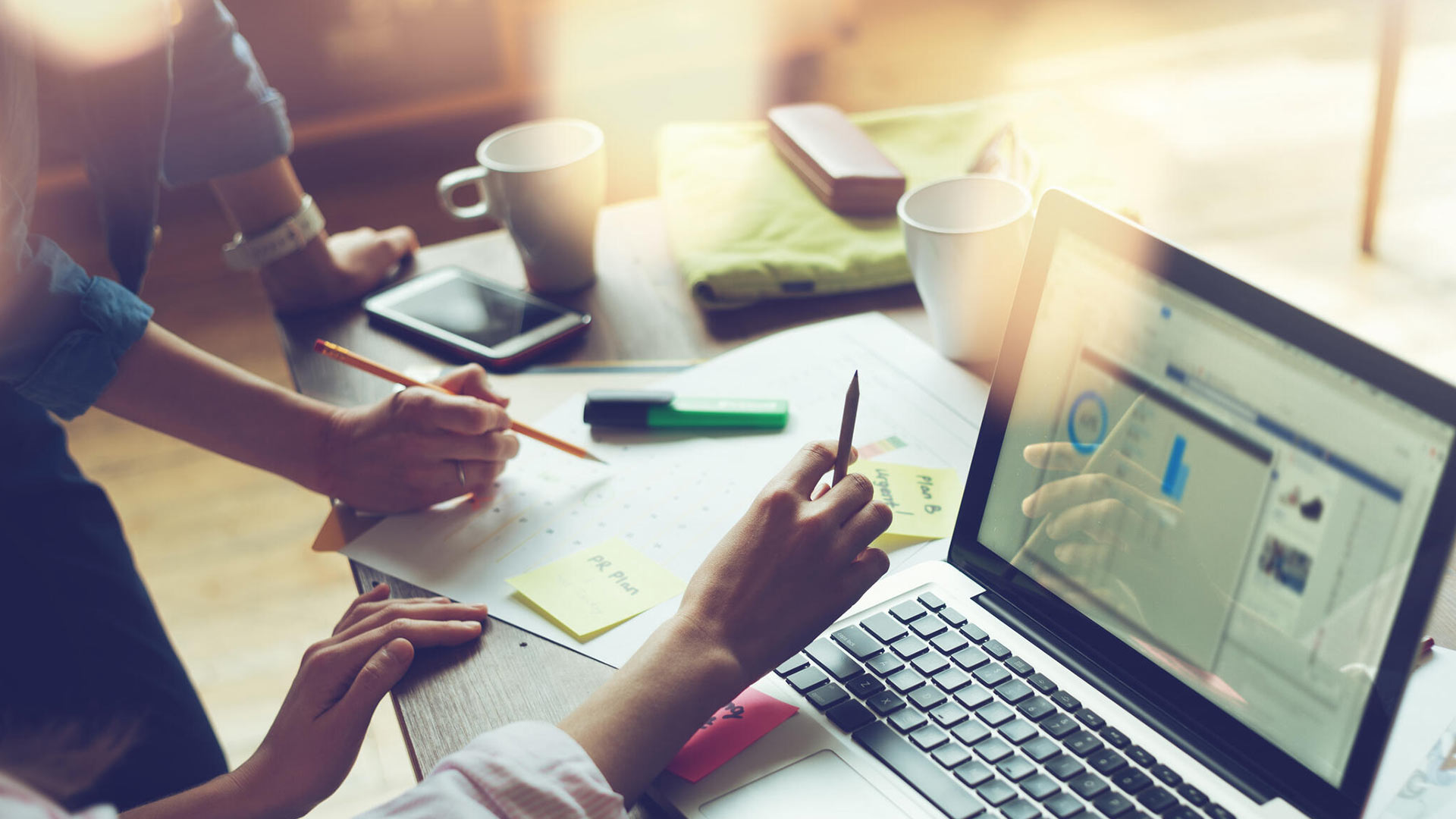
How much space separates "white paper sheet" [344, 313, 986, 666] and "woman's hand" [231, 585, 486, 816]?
0.16 feet

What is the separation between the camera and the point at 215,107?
918 millimetres

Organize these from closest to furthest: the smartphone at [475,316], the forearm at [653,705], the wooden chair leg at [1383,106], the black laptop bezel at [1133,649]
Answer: the black laptop bezel at [1133,649] → the forearm at [653,705] → the smartphone at [475,316] → the wooden chair leg at [1383,106]

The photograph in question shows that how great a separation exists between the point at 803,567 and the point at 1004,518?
0.12 metres

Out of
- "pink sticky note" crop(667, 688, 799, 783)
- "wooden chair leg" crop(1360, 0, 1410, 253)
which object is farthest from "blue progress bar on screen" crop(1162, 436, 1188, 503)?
"wooden chair leg" crop(1360, 0, 1410, 253)

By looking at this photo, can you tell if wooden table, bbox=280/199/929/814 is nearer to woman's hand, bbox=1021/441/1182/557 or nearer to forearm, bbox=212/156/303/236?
forearm, bbox=212/156/303/236

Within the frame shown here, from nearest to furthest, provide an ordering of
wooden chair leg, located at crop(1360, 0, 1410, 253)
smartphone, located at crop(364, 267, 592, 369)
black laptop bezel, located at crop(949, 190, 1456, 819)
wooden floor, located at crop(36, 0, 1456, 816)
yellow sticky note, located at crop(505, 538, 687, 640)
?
black laptop bezel, located at crop(949, 190, 1456, 819), yellow sticky note, located at crop(505, 538, 687, 640), smartphone, located at crop(364, 267, 592, 369), wooden floor, located at crop(36, 0, 1456, 816), wooden chair leg, located at crop(1360, 0, 1410, 253)

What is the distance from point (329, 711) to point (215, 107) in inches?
23.2

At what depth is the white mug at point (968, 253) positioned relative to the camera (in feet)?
2.55

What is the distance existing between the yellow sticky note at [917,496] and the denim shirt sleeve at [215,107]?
621 millimetres

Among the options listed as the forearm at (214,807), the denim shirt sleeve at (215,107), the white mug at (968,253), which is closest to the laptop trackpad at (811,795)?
the forearm at (214,807)

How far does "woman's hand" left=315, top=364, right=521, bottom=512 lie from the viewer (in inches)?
28.5

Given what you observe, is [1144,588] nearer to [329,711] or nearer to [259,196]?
[329,711]

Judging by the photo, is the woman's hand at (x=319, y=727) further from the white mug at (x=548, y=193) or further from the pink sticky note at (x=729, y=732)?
the white mug at (x=548, y=193)

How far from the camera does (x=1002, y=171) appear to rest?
88cm
